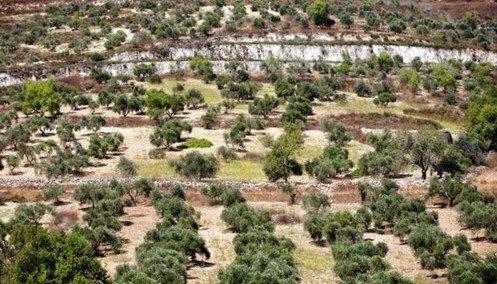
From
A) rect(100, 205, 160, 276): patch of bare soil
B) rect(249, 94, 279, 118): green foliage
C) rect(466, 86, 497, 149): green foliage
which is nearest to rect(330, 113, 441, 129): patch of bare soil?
rect(249, 94, 279, 118): green foliage

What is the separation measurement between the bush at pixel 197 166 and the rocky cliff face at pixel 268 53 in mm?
63087

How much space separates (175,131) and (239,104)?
27236mm

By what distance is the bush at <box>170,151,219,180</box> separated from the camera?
3745 inches

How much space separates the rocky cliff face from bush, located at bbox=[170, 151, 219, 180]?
2484 inches

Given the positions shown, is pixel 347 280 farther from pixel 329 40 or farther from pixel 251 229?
pixel 329 40

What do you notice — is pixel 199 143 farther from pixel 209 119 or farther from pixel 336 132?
pixel 336 132

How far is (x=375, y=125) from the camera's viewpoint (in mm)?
125562

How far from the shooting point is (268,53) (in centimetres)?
16912

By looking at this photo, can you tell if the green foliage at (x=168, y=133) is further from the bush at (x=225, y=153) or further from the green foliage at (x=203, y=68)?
the green foliage at (x=203, y=68)

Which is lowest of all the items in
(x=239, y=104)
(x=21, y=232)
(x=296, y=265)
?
(x=239, y=104)

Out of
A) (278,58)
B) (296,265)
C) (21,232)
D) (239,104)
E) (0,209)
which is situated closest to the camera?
(21,232)

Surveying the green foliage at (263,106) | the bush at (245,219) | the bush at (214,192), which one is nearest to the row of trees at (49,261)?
the bush at (245,219)

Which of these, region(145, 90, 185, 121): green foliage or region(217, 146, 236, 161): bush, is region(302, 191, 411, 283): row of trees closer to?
region(217, 146, 236, 161): bush

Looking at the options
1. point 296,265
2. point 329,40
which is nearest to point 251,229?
point 296,265
